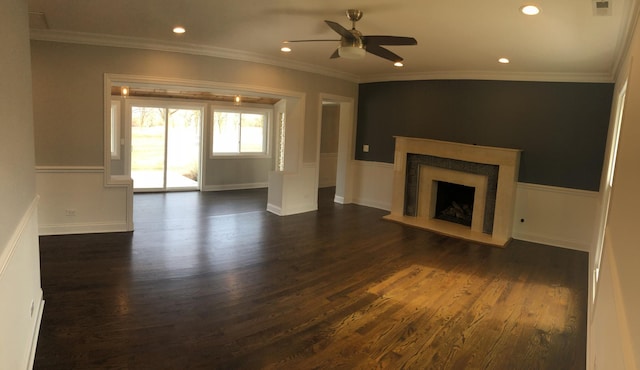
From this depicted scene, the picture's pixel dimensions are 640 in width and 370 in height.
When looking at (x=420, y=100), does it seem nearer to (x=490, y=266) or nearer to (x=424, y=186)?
(x=424, y=186)

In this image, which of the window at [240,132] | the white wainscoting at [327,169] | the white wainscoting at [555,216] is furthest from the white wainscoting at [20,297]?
the white wainscoting at [327,169]

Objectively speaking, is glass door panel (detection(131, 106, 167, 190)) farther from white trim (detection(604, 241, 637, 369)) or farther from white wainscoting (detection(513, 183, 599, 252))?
white trim (detection(604, 241, 637, 369))

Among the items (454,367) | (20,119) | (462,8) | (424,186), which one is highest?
(462,8)

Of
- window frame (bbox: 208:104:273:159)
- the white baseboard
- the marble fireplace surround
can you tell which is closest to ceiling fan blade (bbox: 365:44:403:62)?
the marble fireplace surround

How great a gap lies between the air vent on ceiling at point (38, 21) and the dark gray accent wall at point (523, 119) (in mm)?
5342

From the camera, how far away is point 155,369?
249 cm

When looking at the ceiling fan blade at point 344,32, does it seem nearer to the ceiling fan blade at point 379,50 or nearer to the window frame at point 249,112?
the ceiling fan blade at point 379,50

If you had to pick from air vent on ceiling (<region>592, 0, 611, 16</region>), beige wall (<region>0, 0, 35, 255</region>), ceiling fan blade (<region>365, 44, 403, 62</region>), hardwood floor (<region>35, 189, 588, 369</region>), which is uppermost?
air vent on ceiling (<region>592, 0, 611, 16</region>)

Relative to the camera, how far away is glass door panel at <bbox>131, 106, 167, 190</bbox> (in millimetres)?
8516

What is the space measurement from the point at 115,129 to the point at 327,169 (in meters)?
4.95

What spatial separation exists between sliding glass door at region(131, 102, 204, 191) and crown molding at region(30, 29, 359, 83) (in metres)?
3.30

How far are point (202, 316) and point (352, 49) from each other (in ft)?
8.52

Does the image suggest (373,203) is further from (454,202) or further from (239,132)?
A: (239,132)

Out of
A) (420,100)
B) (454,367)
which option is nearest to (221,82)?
(420,100)
